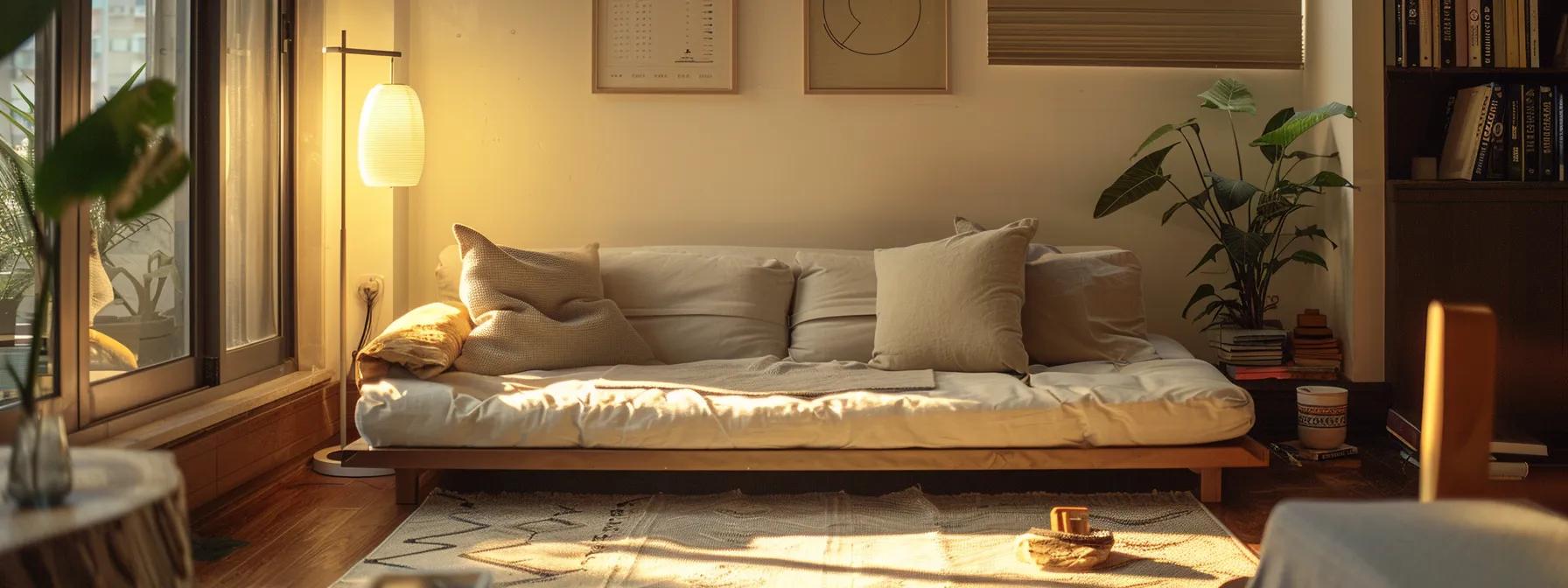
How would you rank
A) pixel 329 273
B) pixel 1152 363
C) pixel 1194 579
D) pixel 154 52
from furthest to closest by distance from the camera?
1. pixel 329 273
2. pixel 1152 363
3. pixel 154 52
4. pixel 1194 579

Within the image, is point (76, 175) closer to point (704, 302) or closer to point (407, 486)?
point (407, 486)

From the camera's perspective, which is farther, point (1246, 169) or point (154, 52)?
point (1246, 169)

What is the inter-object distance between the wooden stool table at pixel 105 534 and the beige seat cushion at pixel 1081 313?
8.79 feet

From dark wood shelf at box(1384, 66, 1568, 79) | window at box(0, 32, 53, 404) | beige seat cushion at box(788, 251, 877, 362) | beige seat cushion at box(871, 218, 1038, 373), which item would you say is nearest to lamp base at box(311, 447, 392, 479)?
window at box(0, 32, 53, 404)

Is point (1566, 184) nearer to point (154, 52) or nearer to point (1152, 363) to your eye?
point (1152, 363)

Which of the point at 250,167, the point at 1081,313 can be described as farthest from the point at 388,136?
the point at 1081,313

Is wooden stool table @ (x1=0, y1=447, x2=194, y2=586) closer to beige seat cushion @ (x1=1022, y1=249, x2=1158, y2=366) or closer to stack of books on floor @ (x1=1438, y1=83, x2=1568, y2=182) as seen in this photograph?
beige seat cushion @ (x1=1022, y1=249, x2=1158, y2=366)

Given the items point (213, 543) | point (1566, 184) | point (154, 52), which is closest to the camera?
point (213, 543)

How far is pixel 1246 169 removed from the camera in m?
4.40

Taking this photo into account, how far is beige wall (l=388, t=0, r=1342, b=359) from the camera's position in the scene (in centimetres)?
436

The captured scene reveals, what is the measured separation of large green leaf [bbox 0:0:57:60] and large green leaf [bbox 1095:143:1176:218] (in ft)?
10.7

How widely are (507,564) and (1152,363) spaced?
1.92 meters

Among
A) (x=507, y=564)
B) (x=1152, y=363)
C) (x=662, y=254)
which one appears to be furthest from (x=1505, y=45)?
(x=507, y=564)

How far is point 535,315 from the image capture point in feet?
11.6
